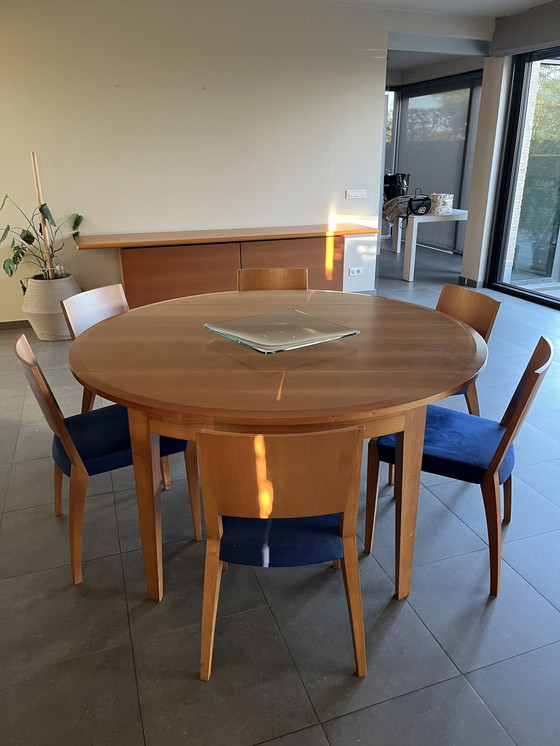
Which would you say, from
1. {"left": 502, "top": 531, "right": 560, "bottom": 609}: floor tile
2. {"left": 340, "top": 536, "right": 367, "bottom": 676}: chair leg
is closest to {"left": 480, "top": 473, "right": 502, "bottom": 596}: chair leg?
{"left": 502, "top": 531, "right": 560, "bottom": 609}: floor tile

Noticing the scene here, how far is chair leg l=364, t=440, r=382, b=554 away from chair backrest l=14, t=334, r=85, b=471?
3.30ft

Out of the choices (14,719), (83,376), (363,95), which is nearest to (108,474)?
(83,376)

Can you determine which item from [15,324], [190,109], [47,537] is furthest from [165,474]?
[190,109]

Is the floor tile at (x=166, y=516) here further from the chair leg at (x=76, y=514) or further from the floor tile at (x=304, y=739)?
the floor tile at (x=304, y=739)

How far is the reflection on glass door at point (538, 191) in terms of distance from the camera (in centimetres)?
518

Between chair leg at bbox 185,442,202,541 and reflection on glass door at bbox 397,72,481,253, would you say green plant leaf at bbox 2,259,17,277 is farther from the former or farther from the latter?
reflection on glass door at bbox 397,72,481,253

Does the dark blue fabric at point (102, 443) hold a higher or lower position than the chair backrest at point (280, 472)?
lower

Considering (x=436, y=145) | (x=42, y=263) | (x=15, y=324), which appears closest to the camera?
(x=42, y=263)

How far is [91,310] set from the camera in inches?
103

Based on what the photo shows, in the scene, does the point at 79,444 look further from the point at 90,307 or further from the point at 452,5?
the point at 452,5

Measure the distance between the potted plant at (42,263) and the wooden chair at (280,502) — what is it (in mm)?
3484

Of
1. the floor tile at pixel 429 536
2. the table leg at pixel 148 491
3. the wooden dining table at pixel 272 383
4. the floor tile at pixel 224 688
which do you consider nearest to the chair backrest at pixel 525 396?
the wooden dining table at pixel 272 383

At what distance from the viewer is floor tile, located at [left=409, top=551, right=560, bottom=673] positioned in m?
1.67

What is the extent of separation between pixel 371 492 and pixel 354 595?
535 mm
